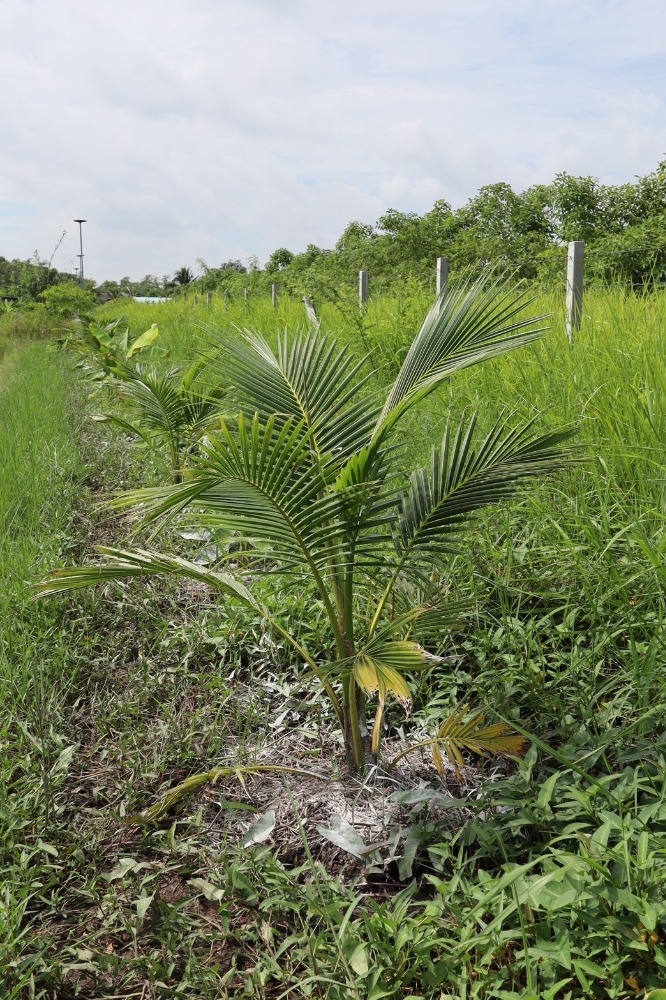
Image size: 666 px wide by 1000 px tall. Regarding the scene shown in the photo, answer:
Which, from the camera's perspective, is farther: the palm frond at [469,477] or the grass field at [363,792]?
the palm frond at [469,477]

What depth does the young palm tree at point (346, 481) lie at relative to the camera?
6.21 feet

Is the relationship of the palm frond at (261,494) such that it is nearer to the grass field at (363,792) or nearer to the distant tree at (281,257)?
the grass field at (363,792)

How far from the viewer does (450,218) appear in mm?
13547

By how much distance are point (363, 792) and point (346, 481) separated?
856mm

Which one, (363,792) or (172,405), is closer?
(363,792)

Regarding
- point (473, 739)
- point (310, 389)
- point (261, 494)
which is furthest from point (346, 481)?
point (473, 739)

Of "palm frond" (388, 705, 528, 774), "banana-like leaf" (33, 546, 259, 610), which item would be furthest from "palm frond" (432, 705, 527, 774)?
"banana-like leaf" (33, 546, 259, 610)

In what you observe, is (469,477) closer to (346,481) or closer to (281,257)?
(346,481)

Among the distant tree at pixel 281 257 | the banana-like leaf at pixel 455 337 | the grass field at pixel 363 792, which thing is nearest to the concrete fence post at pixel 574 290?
the grass field at pixel 363 792

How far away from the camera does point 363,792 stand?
2.17 m

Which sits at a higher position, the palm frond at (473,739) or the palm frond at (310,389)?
the palm frond at (310,389)

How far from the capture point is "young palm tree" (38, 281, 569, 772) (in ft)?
6.21

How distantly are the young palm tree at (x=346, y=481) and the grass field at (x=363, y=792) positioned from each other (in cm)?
24

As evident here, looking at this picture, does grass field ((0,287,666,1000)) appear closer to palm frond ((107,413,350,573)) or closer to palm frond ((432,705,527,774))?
palm frond ((432,705,527,774))
